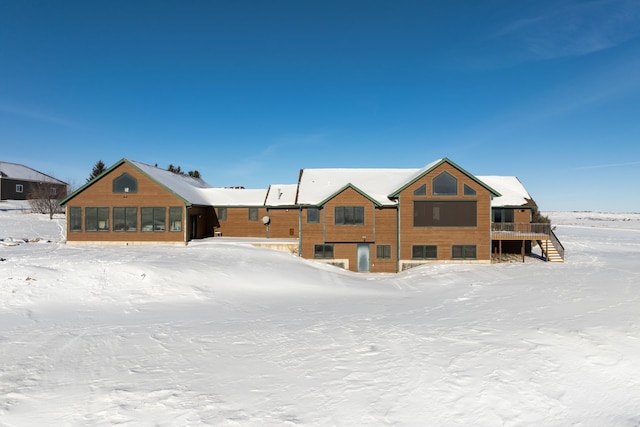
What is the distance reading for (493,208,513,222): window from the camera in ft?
102

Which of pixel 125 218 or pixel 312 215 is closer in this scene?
pixel 125 218

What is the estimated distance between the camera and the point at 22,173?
197ft

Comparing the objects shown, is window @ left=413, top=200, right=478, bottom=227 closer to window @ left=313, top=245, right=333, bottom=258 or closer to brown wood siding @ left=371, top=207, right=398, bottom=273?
brown wood siding @ left=371, top=207, right=398, bottom=273

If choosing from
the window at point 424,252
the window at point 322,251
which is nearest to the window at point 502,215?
the window at point 424,252

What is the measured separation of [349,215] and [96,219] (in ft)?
68.1

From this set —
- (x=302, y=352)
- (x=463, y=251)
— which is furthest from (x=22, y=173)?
(x=302, y=352)

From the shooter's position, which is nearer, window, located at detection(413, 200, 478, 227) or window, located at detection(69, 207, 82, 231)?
window, located at detection(413, 200, 478, 227)

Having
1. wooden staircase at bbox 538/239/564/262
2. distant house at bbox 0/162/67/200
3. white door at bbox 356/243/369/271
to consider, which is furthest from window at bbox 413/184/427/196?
distant house at bbox 0/162/67/200

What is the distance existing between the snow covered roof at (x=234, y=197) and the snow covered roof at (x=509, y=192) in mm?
22055

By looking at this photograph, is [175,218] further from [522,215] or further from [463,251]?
[522,215]

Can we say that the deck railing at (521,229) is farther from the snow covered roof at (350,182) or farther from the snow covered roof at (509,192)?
the snow covered roof at (350,182)

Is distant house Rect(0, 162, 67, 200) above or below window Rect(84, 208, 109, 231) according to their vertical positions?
above

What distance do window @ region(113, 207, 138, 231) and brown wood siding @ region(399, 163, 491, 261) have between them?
21722 millimetres

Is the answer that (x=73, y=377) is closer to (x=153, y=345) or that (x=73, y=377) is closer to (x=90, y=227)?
(x=153, y=345)
